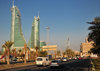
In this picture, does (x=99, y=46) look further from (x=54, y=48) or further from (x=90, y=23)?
(x=54, y=48)

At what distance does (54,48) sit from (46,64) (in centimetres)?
13304

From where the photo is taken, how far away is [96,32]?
33.4 metres

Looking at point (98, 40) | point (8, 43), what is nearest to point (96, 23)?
point (98, 40)

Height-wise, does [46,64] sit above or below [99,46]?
below

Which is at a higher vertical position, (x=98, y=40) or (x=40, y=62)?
(x=98, y=40)

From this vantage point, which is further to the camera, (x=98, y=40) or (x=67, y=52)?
(x=67, y=52)

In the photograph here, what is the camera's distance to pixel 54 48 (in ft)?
566

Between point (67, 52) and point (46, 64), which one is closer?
point (46, 64)

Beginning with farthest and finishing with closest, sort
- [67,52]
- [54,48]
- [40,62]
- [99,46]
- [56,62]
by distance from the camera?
[54,48] → [67,52] → [40,62] → [99,46] → [56,62]

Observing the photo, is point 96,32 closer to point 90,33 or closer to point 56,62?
point 90,33

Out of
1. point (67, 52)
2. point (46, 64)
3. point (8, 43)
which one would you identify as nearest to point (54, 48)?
point (67, 52)

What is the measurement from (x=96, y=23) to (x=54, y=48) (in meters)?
139

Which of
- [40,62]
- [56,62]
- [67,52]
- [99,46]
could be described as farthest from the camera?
[67,52]

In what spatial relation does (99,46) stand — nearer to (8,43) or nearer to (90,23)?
(90,23)
